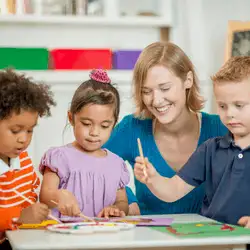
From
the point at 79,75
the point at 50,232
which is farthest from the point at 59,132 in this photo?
the point at 50,232

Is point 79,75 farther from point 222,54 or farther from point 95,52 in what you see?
point 222,54

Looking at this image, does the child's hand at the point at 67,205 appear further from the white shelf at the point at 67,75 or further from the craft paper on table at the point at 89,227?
the white shelf at the point at 67,75

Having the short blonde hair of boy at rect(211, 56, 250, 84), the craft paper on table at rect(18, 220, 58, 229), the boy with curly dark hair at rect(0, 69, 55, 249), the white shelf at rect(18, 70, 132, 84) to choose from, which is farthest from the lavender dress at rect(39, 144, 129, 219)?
the white shelf at rect(18, 70, 132, 84)

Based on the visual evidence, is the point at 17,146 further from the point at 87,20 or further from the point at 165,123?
the point at 87,20

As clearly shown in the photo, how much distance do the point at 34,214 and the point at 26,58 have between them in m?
1.92

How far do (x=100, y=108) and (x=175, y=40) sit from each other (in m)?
1.76

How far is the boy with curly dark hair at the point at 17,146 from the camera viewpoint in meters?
1.78

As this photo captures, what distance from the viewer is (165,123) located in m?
2.46

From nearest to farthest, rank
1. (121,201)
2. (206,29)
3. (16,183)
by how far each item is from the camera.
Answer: (16,183)
(121,201)
(206,29)

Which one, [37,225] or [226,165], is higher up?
[226,165]

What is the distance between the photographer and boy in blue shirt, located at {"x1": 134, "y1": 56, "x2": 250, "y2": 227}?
1.99 metres

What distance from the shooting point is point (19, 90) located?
1.87 meters

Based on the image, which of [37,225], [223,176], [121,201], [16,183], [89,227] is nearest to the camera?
[89,227]

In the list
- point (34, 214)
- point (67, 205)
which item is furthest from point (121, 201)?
point (34, 214)
